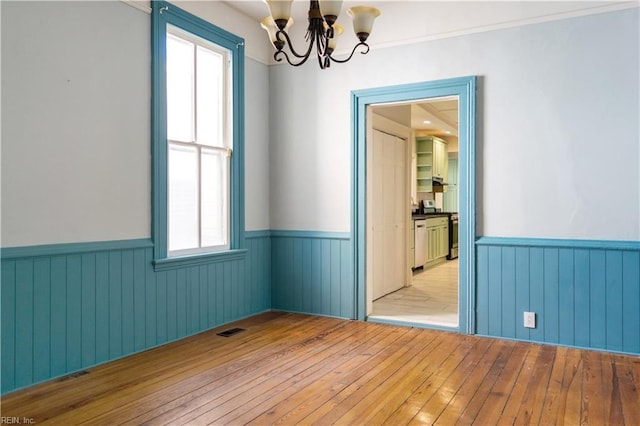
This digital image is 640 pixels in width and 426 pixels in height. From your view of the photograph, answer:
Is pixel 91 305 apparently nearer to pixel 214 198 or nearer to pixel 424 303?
pixel 214 198

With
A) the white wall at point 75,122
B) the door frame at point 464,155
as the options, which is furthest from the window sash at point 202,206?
the door frame at point 464,155

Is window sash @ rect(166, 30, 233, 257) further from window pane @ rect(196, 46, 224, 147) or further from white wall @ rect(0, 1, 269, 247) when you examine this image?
white wall @ rect(0, 1, 269, 247)

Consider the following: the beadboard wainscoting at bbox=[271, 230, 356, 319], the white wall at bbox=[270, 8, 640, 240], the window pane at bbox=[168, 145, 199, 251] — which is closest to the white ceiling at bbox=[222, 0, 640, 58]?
the white wall at bbox=[270, 8, 640, 240]

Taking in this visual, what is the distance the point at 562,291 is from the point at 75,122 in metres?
3.89

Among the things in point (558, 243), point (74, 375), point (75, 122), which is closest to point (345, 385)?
point (74, 375)

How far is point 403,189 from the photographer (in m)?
6.52

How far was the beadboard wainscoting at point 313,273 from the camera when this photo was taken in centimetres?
482

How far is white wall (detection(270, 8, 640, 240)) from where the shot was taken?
12.0 feet

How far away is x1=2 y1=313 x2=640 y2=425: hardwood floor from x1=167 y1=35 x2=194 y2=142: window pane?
1.81 m

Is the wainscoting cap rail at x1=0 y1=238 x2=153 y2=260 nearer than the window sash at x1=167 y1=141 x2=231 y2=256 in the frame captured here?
Yes

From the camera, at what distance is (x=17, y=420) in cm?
251

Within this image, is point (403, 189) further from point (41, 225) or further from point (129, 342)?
point (41, 225)

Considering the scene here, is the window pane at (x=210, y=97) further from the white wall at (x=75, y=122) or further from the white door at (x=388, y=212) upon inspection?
the white door at (x=388, y=212)

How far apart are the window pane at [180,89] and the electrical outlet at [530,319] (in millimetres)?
3258
